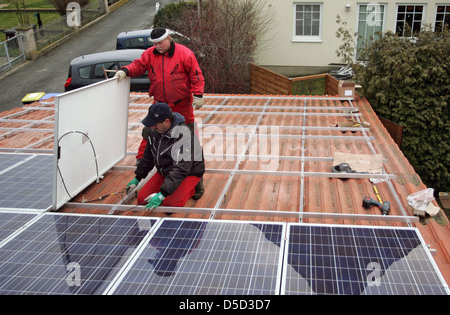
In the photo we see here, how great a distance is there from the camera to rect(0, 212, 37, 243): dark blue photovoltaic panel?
4.22 m

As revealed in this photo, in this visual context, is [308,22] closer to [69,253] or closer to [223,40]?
[223,40]

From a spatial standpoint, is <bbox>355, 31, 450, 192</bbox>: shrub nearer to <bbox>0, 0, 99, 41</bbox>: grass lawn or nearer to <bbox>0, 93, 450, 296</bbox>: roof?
<bbox>0, 93, 450, 296</bbox>: roof

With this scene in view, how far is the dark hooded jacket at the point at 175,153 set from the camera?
4.86 m

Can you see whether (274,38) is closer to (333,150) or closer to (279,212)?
(333,150)

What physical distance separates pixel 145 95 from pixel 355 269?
8.58 m

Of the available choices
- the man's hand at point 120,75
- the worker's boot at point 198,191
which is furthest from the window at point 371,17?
the worker's boot at point 198,191

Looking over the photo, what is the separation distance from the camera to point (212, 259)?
355 centimetres

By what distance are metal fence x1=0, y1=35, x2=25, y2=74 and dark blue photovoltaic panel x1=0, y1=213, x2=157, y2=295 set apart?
60.9 ft

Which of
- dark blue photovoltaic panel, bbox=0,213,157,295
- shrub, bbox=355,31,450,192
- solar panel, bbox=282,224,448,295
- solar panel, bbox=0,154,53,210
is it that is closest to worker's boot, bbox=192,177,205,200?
dark blue photovoltaic panel, bbox=0,213,157,295

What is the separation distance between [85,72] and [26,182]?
822cm

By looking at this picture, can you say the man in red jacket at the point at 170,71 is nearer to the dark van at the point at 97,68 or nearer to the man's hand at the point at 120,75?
the man's hand at the point at 120,75

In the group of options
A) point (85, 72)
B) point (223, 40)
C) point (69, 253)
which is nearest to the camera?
point (69, 253)

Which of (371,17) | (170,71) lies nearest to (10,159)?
(170,71)
